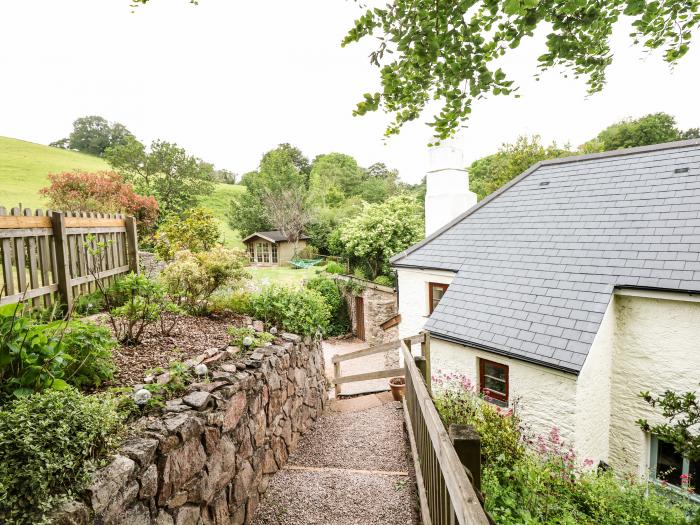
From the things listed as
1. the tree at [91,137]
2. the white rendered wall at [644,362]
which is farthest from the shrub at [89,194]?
the tree at [91,137]

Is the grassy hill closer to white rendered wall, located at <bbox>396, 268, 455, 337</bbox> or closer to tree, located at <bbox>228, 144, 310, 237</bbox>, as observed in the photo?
tree, located at <bbox>228, 144, 310, 237</bbox>

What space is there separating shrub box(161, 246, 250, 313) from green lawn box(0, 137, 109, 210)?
23.3 meters

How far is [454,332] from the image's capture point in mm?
8320

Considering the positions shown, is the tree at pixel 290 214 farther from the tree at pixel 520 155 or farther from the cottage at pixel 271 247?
the tree at pixel 520 155

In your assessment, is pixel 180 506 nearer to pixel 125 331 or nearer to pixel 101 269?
pixel 125 331

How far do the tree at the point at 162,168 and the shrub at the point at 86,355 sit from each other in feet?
93.2

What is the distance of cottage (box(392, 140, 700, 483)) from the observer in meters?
6.68

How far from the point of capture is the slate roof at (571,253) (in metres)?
6.96

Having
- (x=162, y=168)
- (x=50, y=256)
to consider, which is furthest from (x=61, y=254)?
(x=162, y=168)

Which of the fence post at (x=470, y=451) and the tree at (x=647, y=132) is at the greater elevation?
the tree at (x=647, y=132)

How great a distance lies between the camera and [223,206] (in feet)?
142

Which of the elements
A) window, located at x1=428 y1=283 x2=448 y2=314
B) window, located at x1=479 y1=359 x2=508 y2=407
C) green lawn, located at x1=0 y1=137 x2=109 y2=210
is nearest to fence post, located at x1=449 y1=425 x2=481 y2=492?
window, located at x1=479 y1=359 x2=508 y2=407

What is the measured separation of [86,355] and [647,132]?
1814 inches

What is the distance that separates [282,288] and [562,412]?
18.9ft
